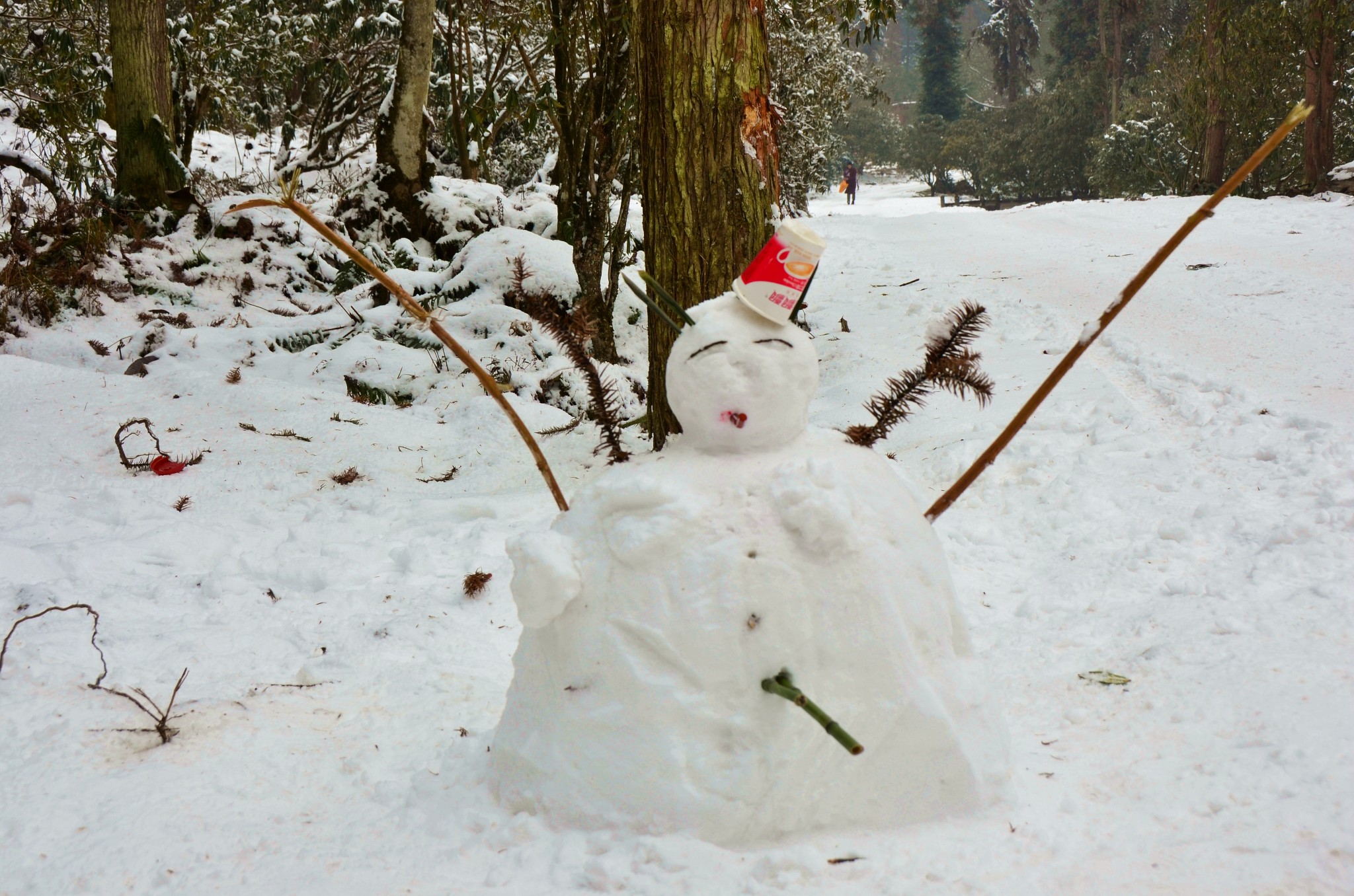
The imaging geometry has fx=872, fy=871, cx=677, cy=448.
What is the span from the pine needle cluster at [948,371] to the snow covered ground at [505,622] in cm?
86

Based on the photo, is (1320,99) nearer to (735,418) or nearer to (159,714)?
(735,418)

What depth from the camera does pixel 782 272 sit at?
177 centimetres

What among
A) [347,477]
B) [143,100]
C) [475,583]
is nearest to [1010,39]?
[143,100]

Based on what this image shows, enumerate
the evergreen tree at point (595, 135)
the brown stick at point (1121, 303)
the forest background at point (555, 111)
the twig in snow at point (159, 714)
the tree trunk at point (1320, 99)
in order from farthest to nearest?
1. the tree trunk at point (1320, 99)
2. the evergreen tree at point (595, 135)
3. the forest background at point (555, 111)
4. the twig in snow at point (159, 714)
5. the brown stick at point (1121, 303)

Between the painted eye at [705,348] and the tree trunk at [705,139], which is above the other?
the tree trunk at [705,139]

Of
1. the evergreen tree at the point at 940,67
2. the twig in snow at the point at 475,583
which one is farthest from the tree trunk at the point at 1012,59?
the twig in snow at the point at 475,583

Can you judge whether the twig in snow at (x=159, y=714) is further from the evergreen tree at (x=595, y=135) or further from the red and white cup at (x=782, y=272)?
the evergreen tree at (x=595, y=135)

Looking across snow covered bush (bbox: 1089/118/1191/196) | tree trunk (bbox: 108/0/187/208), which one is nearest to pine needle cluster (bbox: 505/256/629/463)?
tree trunk (bbox: 108/0/187/208)

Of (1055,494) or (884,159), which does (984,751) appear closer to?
(1055,494)

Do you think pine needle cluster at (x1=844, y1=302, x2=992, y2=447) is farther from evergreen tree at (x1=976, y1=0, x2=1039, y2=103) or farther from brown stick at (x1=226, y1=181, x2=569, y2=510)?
evergreen tree at (x1=976, y1=0, x2=1039, y2=103)

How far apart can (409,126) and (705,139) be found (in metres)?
5.96

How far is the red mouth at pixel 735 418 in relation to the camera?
5.85ft

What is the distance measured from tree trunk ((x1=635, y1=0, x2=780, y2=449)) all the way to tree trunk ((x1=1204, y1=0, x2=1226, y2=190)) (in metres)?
15.6

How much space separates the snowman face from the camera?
69.7 inches
